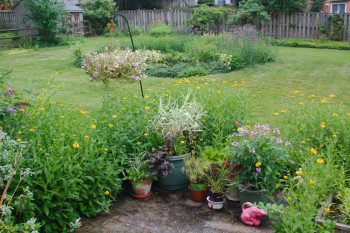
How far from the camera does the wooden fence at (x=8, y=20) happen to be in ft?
70.8

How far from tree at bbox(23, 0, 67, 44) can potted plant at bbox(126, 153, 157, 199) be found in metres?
16.3

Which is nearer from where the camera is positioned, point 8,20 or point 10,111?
point 10,111

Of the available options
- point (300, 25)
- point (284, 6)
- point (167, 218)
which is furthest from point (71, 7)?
point (167, 218)

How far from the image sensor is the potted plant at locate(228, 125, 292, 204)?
352 cm

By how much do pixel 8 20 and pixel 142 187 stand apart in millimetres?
21020

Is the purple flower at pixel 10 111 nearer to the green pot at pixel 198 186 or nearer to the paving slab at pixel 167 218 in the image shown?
the paving slab at pixel 167 218

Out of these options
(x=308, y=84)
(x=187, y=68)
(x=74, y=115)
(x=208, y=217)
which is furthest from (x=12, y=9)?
(x=208, y=217)

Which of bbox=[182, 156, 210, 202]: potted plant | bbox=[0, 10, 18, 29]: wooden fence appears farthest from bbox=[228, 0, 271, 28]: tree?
bbox=[182, 156, 210, 202]: potted plant

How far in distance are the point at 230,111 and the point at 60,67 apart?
872cm

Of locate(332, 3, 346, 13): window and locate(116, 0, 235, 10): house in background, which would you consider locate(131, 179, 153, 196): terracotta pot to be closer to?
locate(116, 0, 235, 10): house in background

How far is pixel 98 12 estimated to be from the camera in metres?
22.8

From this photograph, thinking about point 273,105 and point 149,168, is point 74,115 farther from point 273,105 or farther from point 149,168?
point 273,105

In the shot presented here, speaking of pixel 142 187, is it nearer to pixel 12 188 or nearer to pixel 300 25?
pixel 12 188

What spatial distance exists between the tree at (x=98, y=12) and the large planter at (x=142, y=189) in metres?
20.4
